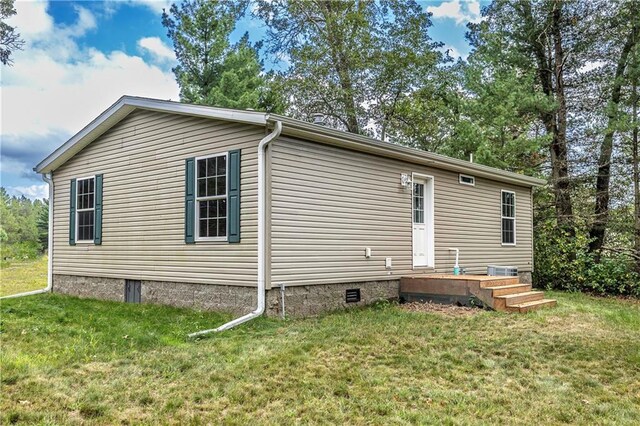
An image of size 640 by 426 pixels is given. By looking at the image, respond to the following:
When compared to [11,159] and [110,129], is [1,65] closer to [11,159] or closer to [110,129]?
[11,159]

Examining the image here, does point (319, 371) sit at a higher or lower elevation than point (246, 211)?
lower

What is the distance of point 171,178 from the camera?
316 inches

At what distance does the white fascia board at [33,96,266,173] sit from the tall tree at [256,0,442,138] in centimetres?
1008

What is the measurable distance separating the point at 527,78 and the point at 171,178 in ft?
36.1

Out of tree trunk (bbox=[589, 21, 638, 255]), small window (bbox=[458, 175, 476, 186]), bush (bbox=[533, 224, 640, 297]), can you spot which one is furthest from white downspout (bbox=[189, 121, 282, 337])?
tree trunk (bbox=[589, 21, 638, 255])

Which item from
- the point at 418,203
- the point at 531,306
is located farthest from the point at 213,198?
the point at 531,306

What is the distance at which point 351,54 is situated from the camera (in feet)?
60.0

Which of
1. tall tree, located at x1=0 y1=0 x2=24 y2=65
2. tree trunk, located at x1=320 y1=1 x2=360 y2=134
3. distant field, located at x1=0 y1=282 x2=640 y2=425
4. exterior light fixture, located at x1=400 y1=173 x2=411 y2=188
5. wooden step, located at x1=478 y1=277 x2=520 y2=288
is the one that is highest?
tree trunk, located at x1=320 y1=1 x2=360 y2=134

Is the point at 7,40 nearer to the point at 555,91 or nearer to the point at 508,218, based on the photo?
the point at 508,218

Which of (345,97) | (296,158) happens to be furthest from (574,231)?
(296,158)

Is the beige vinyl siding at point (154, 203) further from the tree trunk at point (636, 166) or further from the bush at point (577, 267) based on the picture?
the tree trunk at point (636, 166)

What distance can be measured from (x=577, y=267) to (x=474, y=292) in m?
6.54

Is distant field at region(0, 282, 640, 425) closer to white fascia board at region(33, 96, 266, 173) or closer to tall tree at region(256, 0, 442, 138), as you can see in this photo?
white fascia board at region(33, 96, 266, 173)

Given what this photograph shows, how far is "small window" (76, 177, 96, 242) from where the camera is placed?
9547 mm
